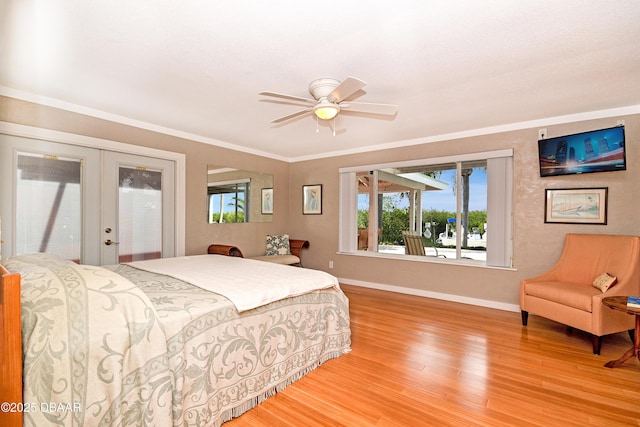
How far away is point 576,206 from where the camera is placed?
3518 millimetres

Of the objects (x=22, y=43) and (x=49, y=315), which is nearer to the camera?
(x=49, y=315)

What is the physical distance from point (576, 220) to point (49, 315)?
4741 mm

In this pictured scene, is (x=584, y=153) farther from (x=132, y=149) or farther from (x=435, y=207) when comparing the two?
(x=132, y=149)

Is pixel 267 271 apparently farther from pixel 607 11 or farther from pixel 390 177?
pixel 390 177

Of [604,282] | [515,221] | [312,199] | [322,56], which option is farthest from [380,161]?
[604,282]

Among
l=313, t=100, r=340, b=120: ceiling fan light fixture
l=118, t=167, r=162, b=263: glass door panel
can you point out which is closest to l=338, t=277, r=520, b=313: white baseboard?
l=118, t=167, r=162, b=263: glass door panel

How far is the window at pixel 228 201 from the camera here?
4742mm

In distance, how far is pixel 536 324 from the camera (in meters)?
3.43

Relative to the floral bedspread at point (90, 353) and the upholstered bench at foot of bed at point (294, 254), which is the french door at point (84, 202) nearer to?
the upholstered bench at foot of bed at point (294, 254)

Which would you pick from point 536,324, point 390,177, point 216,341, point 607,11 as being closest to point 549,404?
point 536,324

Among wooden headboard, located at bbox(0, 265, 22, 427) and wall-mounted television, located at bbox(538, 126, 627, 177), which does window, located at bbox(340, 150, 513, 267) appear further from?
wooden headboard, located at bbox(0, 265, 22, 427)

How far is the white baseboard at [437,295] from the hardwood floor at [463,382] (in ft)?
2.03

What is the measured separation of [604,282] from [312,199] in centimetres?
428

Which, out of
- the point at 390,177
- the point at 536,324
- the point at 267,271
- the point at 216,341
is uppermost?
the point at 390,177
